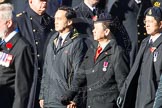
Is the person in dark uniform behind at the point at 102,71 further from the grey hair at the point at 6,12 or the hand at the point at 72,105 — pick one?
the grey hair at the point at 6,12

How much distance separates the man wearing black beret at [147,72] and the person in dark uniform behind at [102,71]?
0.41 feet

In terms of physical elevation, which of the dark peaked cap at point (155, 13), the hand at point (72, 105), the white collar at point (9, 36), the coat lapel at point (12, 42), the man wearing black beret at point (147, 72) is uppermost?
the dark peaked cap at point (155, 13)

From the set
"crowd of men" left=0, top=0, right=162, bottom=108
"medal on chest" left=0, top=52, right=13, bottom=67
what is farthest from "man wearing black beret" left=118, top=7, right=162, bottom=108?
"medal on chest" left=0, top=52, right=13, bottom=67

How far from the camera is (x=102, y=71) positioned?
8.74 m

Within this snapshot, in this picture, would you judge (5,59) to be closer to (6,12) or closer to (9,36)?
(9,36)

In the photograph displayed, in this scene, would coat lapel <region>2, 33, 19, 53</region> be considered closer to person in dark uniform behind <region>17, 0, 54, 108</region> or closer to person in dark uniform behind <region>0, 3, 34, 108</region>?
person in dark uniform behind <region>0, 3, 34, 108</region>

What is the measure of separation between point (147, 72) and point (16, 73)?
5.07 ft

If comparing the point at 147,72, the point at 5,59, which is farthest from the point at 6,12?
the point at 147,72

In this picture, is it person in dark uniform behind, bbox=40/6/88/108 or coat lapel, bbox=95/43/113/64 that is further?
person in dark uniform behind, bbox=40/6/88/108

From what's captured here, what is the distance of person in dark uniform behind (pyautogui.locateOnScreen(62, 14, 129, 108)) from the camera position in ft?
28.3

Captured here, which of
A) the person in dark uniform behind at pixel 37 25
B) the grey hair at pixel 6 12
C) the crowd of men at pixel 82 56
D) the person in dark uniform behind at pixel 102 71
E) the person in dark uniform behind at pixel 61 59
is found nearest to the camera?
the crowd of men at pixel 82 56

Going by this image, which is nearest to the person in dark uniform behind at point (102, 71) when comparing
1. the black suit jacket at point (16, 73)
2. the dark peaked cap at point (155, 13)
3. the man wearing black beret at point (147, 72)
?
the man wearing black beret at point (147, 72)

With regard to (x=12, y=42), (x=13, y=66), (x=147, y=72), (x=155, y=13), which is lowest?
(x=147, y=72)

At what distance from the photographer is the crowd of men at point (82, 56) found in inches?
324
